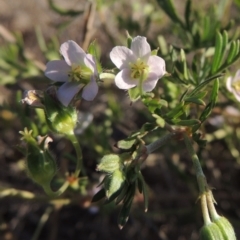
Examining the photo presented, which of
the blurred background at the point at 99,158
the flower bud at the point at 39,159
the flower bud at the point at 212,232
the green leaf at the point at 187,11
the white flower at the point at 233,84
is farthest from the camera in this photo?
the blurred background at the point at 99,158

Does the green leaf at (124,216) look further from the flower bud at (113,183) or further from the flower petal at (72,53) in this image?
the flower petal at (72,53)

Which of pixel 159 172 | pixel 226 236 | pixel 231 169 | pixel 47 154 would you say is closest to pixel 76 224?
pixel 159 172

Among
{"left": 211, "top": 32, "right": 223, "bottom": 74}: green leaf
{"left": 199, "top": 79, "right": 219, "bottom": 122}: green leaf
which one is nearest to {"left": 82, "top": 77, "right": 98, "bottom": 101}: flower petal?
{"left": 199, "top": 79, "right": 219, "bottom": 122}: green leaf

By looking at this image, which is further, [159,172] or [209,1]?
[209,1]

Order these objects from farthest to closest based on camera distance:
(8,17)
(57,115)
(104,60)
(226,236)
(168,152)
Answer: (8,17)
(104,60)
(168,152)
(57,115)
(226,236)

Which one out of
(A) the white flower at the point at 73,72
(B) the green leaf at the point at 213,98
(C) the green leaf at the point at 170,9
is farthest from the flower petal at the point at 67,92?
(C) the green leaf at the point at 170,9

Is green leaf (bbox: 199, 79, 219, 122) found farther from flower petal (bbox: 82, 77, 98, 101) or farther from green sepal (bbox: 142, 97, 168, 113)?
flower petal (bbox: 82, 77, 98, 101)

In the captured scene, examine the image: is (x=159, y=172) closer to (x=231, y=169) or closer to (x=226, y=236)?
(x=231, y=169)
